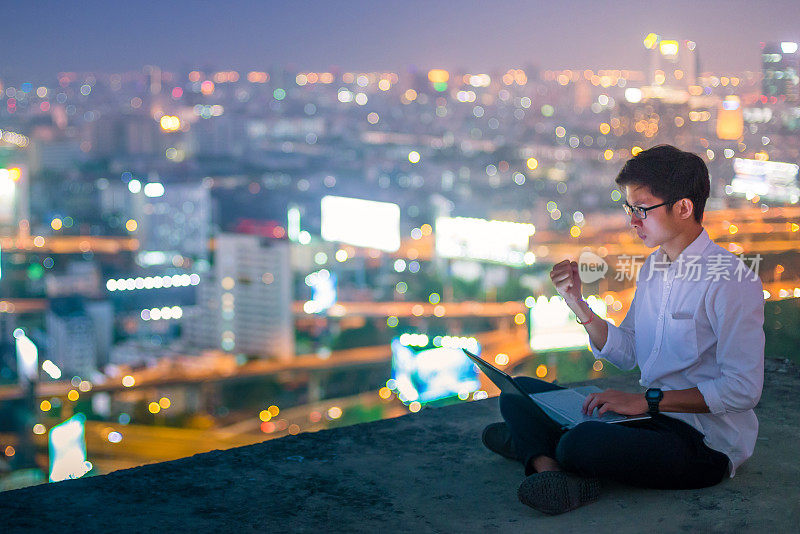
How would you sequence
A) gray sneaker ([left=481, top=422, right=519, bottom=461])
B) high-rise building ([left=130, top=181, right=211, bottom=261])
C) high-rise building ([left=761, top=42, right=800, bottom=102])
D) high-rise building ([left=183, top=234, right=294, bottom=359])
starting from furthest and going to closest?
1. high-rise building ([left=130, top=181, right=211, bottom=261])
2. high-rise building ([left=183, top=234, right=294, bottom=359])
3. high-rise building ([left=761, top=42, right=800, bottom=102])
4. gray sneaker ([left=481, top=422, right=519, bottom=461])

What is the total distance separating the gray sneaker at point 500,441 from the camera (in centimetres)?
133

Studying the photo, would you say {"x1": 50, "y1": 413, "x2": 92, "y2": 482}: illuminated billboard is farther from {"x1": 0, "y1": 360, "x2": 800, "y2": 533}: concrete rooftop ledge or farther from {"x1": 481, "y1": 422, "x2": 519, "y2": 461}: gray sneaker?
{"x1": 481, "y1": 422, "x2": 519, "y2": 461}: gray sneaker

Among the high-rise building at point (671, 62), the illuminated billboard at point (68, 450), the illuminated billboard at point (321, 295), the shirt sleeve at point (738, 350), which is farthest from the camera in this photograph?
the illuminated billboard at point (321, 295)

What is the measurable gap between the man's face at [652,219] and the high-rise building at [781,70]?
12.6 feet

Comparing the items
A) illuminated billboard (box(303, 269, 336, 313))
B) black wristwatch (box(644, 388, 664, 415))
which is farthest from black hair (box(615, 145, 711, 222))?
illuminated billboard (box(303, 269, 336, 313))

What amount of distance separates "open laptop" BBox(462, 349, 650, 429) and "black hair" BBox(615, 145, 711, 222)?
287 mm

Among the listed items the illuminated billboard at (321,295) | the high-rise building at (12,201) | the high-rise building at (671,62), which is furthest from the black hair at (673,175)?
the high-rise building at (12,201)

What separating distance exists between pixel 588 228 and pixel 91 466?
24.1ft

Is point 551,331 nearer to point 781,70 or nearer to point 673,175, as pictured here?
point 781,70

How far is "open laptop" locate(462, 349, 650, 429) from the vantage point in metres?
1.13

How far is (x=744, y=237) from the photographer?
4875 millimetres

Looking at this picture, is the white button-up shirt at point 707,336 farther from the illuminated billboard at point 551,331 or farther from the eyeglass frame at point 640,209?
the illuminated billboard at point 551,331

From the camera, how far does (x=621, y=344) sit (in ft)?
4.00

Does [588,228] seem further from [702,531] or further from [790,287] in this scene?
[702,531]
